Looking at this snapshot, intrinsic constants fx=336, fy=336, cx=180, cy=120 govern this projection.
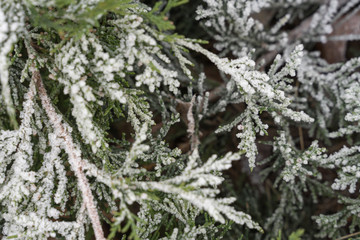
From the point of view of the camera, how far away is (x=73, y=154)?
190cm

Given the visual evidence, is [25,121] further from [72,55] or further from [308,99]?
[308,99]

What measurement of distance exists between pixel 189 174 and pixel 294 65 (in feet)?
3.13

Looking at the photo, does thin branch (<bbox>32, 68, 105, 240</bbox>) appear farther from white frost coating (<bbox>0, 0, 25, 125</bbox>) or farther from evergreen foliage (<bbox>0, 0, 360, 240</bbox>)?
white frost coating (<bbox>0, 0, 25, 125</bbox>)

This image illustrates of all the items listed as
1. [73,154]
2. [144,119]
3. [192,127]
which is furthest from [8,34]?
[192,127]

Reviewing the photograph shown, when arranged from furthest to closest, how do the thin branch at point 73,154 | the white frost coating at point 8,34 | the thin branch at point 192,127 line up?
the thin branch at point 192,127, the thin branch at point 73,154, the white frost coating at point 8,34

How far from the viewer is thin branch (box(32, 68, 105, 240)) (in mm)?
1830

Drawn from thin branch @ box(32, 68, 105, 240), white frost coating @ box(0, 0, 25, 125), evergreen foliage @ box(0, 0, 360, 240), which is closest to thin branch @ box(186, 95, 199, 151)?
evergreen foliage @ box(0, 0, 360, 240)

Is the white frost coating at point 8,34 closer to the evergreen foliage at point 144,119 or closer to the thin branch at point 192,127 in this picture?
the evergreen foliage at point 144,119

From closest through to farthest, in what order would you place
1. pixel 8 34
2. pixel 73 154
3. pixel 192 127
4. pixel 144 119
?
1. pixel 8 34
2. pixel 73 154
3. pixel 144 119
4. pixel 192 127

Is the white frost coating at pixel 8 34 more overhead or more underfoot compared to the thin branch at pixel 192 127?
more overhead

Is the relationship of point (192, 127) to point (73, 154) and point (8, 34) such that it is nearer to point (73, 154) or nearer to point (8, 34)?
point (73, 154)

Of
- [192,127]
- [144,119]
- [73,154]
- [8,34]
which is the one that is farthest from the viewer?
[192,127]

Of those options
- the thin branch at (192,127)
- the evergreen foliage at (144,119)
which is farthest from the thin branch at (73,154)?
the thin branch at (192,127)

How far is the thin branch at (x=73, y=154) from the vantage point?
1830 millimetres
